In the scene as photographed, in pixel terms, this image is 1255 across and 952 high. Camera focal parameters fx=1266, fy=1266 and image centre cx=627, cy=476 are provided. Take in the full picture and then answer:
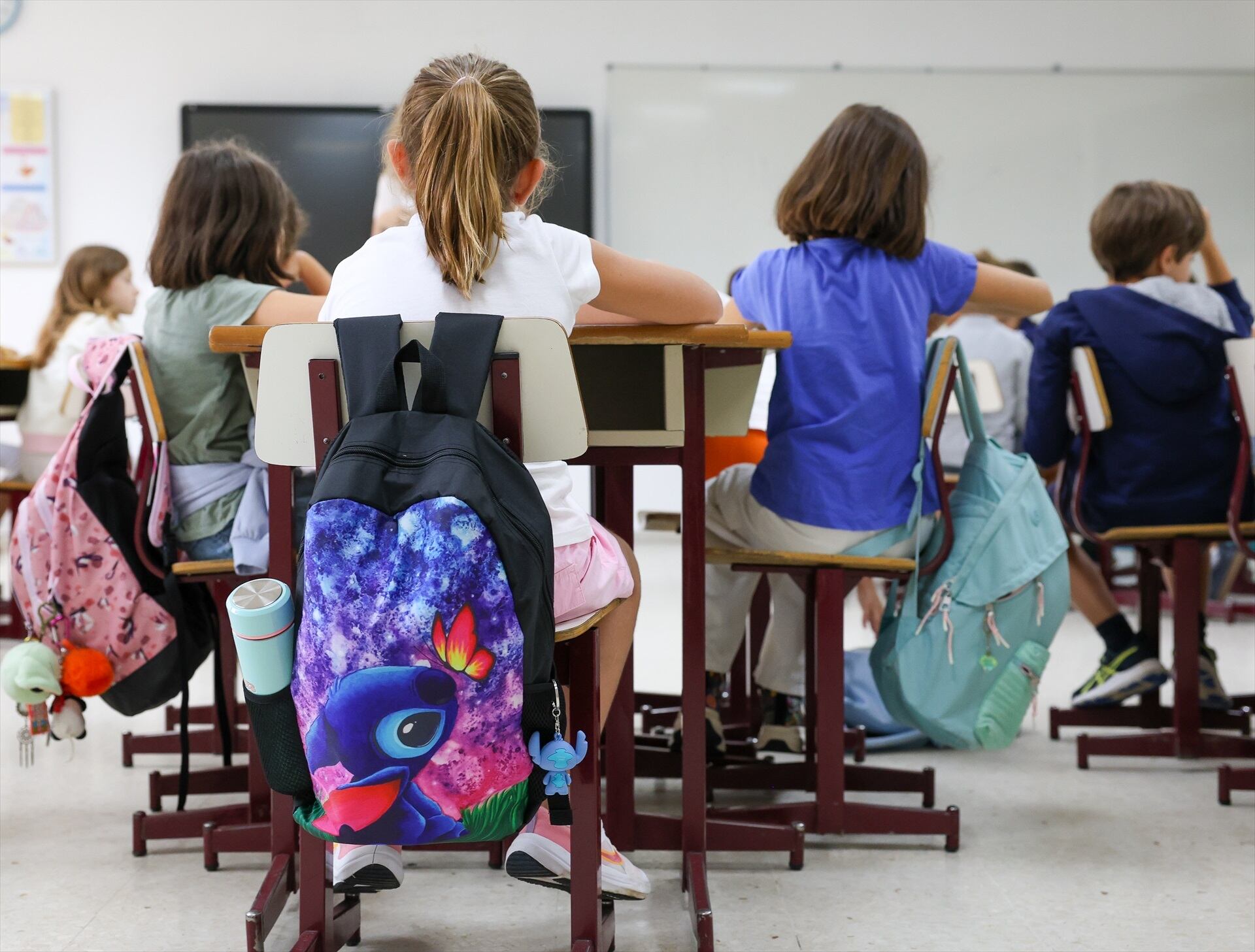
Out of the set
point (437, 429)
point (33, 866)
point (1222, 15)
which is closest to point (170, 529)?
point (33, 866)

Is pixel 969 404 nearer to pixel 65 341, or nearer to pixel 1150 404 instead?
pixel 1150 404

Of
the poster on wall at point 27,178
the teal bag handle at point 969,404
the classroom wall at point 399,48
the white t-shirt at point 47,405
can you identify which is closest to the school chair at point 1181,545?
the teal bag handle at point 969,404

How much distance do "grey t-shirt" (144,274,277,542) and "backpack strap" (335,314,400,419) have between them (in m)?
0.70

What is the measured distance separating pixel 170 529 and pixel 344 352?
0.79 meters

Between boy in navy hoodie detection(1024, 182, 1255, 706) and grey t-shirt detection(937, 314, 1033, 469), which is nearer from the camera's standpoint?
boy in navy hoodie detection(1024, 182, 1255, 706)

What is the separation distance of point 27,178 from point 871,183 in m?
4.67

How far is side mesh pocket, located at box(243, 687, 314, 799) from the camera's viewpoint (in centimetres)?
117

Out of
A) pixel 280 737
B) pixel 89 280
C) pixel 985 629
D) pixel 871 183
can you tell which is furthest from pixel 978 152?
pixel 280 737

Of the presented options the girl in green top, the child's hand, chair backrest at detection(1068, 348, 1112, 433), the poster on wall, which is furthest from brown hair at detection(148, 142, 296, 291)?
the poster on wall

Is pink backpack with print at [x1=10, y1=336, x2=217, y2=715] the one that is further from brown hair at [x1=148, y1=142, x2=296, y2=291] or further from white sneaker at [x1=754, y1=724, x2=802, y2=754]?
white sneaker at [x1=754, y1=724, x2=802, y2=754]

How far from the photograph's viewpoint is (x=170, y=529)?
186cm

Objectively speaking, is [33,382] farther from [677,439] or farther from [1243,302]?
[1243,302]

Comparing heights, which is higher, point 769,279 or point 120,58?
point 120,58

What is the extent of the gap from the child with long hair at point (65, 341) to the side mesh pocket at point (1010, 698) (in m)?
2.13
